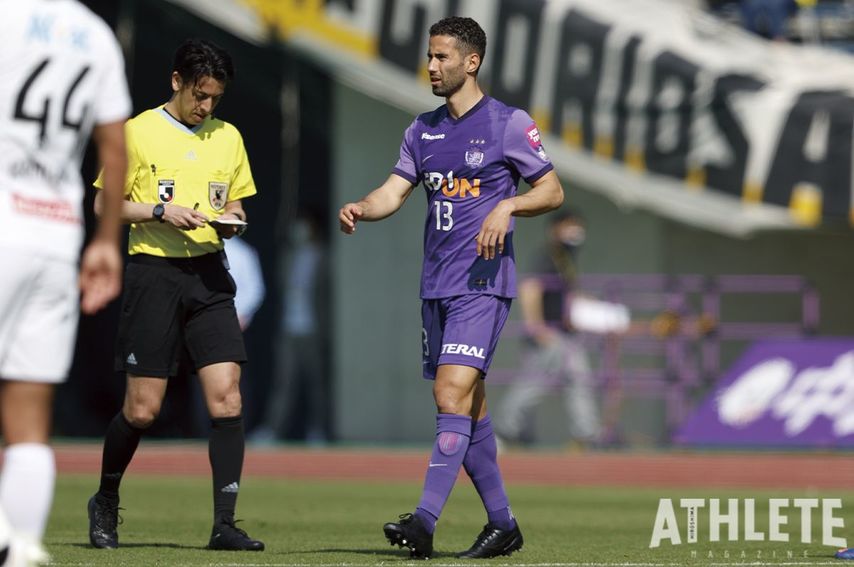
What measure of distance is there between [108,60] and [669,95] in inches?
535

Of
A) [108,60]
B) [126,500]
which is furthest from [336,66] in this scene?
[108,60]

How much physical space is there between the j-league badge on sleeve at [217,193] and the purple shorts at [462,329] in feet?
4.03

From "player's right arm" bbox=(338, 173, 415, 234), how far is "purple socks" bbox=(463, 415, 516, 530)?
1.11 meters

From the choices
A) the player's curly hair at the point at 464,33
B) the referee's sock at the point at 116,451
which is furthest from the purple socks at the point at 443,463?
the player's curly hair at the point at 464,33

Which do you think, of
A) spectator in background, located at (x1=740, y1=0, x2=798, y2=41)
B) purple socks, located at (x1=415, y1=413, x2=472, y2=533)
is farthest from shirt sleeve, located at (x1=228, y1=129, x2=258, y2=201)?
spectator in background, located at (x1=740, y1=0, x2=798, y2=41)

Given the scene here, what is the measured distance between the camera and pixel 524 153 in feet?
27.7

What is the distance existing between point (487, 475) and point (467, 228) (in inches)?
46.5

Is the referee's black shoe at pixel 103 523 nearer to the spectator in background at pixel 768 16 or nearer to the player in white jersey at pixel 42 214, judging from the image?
the player in white jersey at pixel 42 214

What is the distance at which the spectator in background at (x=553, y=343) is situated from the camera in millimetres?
19172

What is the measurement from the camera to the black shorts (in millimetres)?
8906

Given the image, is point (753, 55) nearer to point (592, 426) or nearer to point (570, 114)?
point (570, 114)

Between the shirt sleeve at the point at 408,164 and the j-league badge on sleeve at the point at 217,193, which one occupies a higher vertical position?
the shirt sleeve at the point at 408,164

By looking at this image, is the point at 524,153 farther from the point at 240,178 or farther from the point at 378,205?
the point at 240,178

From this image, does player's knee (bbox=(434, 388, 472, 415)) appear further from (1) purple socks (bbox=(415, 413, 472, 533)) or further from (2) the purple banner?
(2) the purple banner
